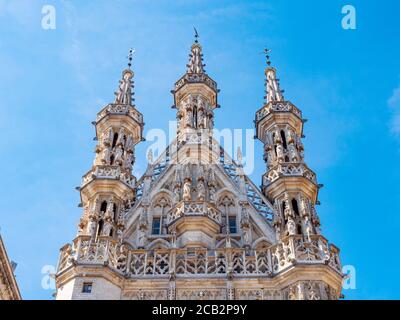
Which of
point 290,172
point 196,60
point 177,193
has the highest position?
point 196,60

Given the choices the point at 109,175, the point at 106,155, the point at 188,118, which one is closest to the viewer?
the point at 109,175

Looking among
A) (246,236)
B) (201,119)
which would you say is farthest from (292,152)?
(201,119)

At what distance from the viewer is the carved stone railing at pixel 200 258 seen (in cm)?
2028

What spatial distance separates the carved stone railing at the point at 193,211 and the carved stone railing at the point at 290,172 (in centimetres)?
275

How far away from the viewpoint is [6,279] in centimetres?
2289

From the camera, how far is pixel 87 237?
829 inches

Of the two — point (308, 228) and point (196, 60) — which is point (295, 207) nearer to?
point (308, 228)

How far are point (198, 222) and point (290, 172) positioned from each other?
4620mm

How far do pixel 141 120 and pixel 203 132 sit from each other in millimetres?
3568

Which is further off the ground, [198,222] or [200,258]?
[198,222]

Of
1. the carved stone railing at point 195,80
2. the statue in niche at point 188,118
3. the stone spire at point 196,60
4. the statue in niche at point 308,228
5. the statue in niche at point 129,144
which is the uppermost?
the stone spire at point 196,60

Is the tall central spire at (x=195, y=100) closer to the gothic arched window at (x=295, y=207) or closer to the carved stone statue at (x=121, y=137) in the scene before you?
the carved stone statue at (x=121, y=137)

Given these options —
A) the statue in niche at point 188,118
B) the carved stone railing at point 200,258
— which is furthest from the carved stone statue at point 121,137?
the carved stone railing at point 200,258

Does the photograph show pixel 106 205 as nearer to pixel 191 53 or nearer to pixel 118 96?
pixel 118 96
